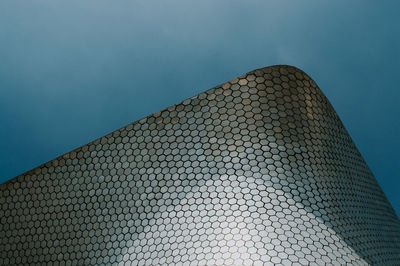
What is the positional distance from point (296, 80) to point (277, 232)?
194 centimetres

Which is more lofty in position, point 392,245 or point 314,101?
point 314,101

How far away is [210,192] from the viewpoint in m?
5.00

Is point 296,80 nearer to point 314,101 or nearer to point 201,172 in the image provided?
point 314,101

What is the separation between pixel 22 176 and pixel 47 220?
73 centimetres

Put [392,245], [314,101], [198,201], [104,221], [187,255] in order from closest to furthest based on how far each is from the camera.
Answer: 1. [187,255]
2. [198,201]
3. [104,221]
4. [314,101]
5. [392,245]

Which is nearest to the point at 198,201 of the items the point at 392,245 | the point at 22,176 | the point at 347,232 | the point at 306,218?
the point at 306,218

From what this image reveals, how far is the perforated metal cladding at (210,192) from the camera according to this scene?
471 centimetres

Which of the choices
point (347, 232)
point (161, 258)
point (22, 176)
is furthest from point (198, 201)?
point (22, 176)

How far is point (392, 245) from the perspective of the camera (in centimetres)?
636

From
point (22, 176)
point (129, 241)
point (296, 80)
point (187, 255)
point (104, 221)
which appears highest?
point (296, 80)

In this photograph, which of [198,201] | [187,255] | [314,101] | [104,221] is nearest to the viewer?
[187,255]

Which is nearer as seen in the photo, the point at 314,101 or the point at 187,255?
the point at 187,255

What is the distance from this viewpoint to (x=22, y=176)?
5867 mm

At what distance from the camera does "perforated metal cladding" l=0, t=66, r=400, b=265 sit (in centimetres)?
471
